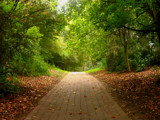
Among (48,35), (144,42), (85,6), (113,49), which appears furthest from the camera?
(113,49)

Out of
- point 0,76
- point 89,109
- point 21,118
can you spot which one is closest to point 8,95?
point 0,76

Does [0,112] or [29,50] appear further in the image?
[29,50]

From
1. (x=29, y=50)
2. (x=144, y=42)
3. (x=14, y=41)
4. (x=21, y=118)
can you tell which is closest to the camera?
(x=21, y=118)

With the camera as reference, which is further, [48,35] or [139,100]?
[48,35]

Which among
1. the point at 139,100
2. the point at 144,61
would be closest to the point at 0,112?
the point at 139,100

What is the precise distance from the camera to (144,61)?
522 inches

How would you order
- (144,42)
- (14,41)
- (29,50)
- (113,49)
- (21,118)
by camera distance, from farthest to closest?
(113,49) < (144,42) < (29,50) < (14,41) < (21,118)

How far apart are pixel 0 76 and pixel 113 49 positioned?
41.1 ft

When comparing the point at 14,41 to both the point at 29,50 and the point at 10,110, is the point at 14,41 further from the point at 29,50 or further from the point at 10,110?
the point at 10,110

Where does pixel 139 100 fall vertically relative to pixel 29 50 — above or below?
below

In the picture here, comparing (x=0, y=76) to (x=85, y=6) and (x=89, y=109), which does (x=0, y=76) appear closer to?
(x=89, y=109)

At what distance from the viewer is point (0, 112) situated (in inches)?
A: 183

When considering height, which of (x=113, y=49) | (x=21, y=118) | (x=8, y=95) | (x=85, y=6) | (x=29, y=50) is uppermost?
(x=85, y=6)

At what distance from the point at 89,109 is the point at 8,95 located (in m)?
3.68
